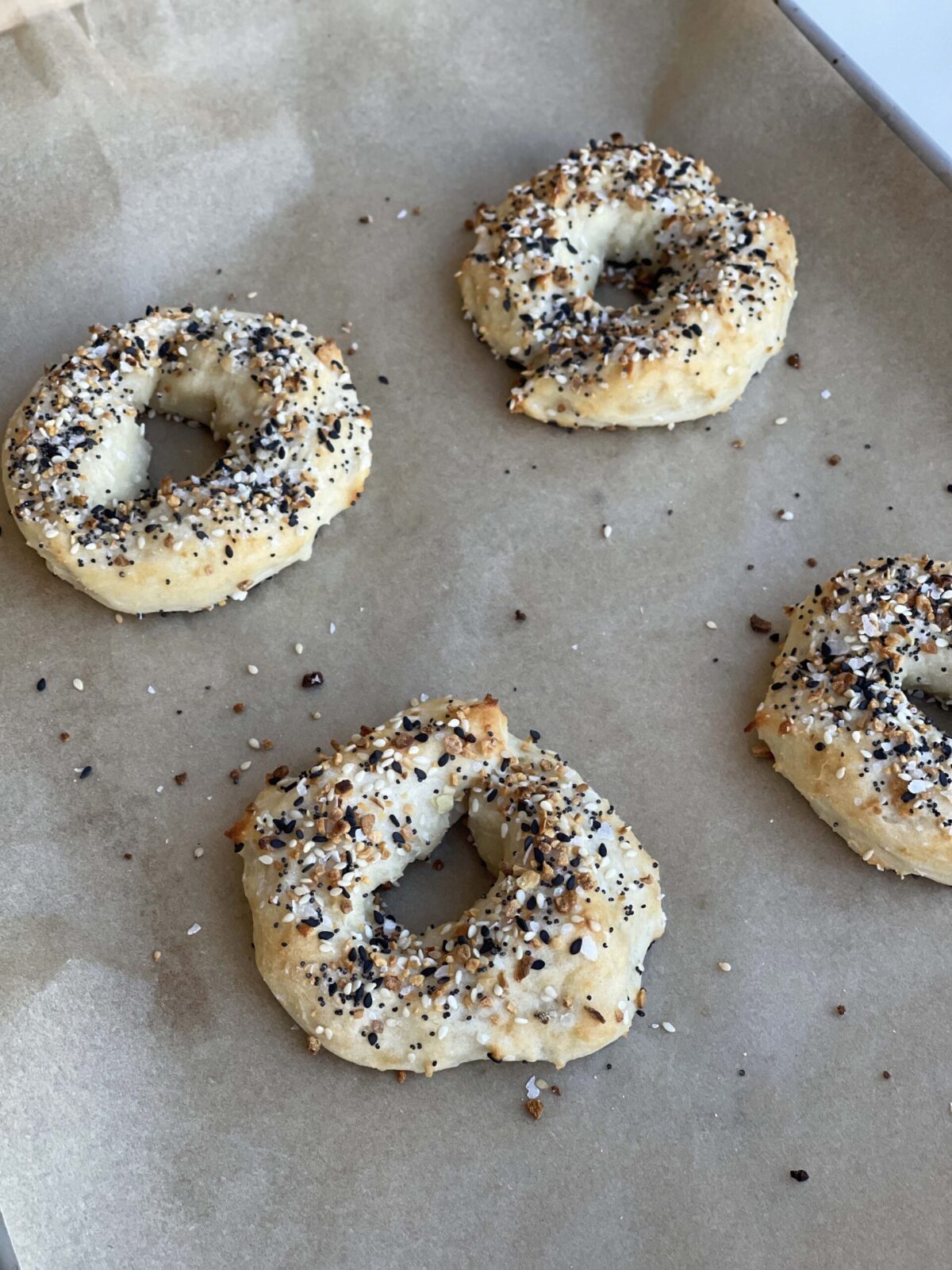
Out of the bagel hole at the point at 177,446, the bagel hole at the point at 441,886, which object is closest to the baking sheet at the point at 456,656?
the bagel hole at the point at 441,886

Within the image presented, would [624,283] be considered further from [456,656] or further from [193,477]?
[193,477]

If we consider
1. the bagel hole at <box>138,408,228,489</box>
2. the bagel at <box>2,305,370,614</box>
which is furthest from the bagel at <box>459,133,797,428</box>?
the bagel hole at <box>138,408,228,489</box>

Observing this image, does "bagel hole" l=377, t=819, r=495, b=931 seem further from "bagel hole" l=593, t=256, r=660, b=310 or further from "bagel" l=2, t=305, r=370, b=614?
"bagel hole" l=593, t=256, r=660, b=310

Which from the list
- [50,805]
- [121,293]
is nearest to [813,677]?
[50,805]

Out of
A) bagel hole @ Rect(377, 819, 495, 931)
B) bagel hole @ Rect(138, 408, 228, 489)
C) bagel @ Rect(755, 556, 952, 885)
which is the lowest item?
bagel @ Rect(755, 556, 952, 885)

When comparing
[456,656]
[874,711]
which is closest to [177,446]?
[456,656]

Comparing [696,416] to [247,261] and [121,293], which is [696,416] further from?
[121,293]

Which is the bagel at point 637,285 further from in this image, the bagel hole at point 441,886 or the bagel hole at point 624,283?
the bagel hole at point 441,886
